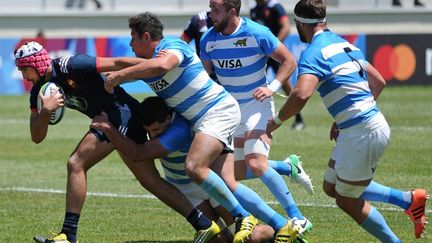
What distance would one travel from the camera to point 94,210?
11.4 m

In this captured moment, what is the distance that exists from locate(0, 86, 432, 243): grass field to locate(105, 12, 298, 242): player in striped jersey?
3.05 feet

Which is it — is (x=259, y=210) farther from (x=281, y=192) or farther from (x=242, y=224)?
(x=281, y=192)

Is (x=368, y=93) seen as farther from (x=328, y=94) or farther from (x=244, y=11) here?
(x=244, y=11)

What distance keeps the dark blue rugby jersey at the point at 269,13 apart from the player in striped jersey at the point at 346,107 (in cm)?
995

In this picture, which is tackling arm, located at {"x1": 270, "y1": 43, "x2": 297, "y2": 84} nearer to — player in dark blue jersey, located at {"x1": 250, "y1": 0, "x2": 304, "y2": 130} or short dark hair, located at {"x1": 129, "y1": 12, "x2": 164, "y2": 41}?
short dark hair, located at {"x1": 129, "y1": 12, "x2": 164, "y2": 41}

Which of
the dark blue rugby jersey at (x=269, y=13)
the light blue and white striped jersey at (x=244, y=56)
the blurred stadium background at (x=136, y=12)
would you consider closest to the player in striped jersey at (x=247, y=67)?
the light blue and white striped jersey at (x=244, y=56)

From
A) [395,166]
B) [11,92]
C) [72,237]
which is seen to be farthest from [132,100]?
[11,92]

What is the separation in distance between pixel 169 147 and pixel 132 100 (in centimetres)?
67

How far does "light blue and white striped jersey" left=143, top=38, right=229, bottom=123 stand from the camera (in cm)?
895

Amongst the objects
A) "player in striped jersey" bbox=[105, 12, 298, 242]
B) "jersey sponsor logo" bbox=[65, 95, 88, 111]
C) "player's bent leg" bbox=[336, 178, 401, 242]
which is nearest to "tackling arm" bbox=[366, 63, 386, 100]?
"player's bent leg" bbox=[336, 178, 401, 242]

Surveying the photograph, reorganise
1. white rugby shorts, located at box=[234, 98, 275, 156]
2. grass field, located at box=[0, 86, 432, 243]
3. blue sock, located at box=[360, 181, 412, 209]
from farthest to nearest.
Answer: white rugby shorts, located at box=[234, 98, 275, 156], grass field, located at box=[0, 86, 432, 243], blue sock, located at box=[360, 181, 412, 209]

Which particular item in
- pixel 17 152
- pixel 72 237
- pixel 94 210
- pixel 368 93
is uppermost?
pixel 368 93

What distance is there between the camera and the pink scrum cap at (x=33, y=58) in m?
9.03

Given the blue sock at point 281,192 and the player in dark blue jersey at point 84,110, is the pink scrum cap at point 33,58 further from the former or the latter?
the blue sock at point 281,192
